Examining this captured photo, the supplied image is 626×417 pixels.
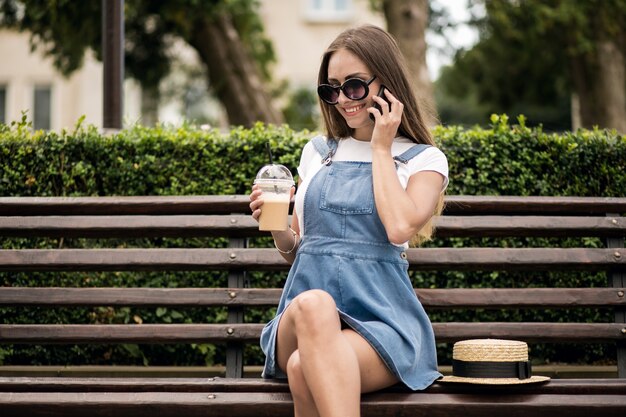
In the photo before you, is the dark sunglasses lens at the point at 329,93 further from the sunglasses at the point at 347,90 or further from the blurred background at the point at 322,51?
the blurred background at the point at 322,51

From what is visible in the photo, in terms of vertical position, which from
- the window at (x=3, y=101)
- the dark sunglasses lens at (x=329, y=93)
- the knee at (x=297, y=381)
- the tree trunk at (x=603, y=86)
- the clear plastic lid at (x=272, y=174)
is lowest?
the knee at (x=297, y=381)

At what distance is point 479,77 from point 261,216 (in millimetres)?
19561

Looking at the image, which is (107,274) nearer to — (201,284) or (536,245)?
(201,284)

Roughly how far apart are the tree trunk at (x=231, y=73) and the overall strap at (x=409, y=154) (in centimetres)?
977

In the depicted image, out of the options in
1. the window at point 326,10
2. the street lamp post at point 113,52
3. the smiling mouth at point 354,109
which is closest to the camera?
the smiling mouth at point 354,109

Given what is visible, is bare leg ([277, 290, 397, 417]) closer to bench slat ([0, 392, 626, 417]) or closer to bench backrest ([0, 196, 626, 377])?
bench slat ([0, 392, 626, 417])

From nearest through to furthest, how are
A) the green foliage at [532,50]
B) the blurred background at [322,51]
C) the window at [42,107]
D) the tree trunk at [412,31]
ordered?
the tree trunk at [412,31] < the blurred background at [322,51] < the green foliage at [532,50] < the window at [42,107]

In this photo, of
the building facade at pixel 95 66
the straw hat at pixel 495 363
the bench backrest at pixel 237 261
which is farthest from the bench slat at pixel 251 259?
the building facade at pixel 95 66

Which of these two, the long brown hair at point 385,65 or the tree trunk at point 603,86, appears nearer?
the long brown hair at point 385,65

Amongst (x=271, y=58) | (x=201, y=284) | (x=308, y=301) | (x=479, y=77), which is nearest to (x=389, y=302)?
(x=308, y=301)

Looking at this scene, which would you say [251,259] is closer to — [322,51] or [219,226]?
[219,226]

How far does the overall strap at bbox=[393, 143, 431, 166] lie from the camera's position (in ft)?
11.2

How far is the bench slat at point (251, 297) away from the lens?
3754mm

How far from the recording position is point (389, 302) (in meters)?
3.24
